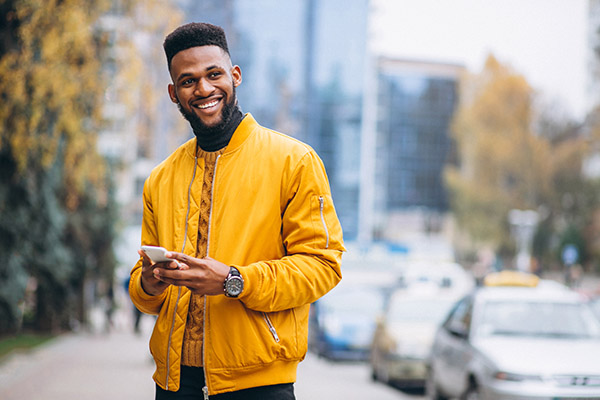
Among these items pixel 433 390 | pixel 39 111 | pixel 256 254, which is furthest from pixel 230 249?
pixel 433 390

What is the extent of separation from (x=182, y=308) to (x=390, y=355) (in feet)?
38.6

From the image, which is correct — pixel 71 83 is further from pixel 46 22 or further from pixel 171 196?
pixel 171 196

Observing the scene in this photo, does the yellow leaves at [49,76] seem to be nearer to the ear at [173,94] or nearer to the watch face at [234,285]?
the ear at [173,94]

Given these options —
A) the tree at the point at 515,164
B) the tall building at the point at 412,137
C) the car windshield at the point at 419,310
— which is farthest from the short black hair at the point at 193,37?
the tall building at the point at 412,137

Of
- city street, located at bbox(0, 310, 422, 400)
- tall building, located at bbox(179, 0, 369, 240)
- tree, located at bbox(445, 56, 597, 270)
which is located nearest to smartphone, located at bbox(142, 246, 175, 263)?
city street, located at bbox(0, 310, 422, 400)

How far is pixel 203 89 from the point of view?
113 inches

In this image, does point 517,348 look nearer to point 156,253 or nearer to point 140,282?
point 140,282

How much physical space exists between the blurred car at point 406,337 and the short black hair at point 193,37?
37.4ft

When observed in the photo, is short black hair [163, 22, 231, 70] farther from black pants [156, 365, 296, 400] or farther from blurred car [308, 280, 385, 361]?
blurred car [308, 280, 385, 361]

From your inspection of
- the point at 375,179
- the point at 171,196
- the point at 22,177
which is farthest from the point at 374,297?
the point at 375,179

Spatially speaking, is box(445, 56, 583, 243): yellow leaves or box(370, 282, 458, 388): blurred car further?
box(445, 56, 583, 243): yellow leaves

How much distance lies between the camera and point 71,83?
35.3 ft

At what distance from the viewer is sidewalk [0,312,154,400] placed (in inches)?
456

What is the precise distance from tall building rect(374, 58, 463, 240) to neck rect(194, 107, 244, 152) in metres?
102
